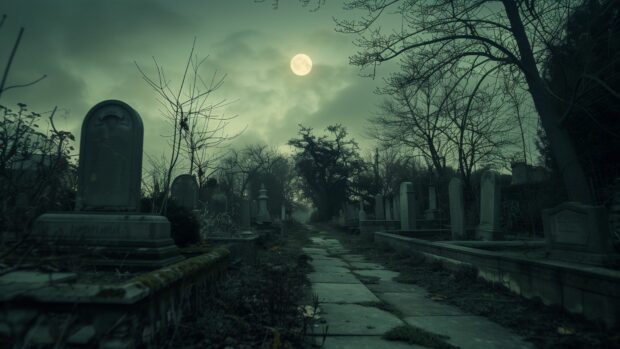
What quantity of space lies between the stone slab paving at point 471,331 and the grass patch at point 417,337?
137 mm

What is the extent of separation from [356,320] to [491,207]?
707 centimetres

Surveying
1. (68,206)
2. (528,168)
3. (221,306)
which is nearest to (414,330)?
(221,306)

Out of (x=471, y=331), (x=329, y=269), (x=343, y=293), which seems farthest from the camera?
(x=329, y=269)

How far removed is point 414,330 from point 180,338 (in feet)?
6.89

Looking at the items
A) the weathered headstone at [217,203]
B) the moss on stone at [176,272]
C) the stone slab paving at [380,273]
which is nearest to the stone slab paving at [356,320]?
the moss on stone at [176,272]

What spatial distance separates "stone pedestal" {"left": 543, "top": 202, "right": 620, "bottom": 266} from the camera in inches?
170

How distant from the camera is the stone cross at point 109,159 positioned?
4.35m

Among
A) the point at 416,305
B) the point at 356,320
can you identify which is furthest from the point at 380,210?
the point at 356,320

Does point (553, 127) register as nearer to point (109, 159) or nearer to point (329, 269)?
point (329, 269)

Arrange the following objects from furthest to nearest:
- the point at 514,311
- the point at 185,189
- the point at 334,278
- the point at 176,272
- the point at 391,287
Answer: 1. the point at 185,189
2. the point at 334,278
3. the point at 391,287
4. the point at 514,311
5. the point at 176,272

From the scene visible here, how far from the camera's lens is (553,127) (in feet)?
26.1

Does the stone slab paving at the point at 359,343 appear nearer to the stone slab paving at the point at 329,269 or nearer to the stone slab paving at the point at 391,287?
the stone slab paving at the point at 391,287

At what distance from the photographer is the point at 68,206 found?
5762 mm

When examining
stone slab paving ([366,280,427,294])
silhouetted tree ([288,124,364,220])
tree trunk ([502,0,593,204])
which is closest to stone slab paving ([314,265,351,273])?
stone slab paving ([366,280,427,294])
